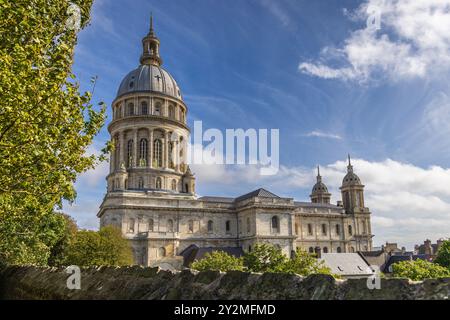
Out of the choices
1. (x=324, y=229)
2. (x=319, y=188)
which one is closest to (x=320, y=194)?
(x=319, y=188)

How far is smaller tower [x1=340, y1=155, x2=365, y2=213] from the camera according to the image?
84.6m

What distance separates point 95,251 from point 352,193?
207 feet

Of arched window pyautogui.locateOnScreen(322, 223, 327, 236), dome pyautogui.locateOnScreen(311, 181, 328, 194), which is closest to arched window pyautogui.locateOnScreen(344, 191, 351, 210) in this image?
arched window pyautogui.locateOnScreen(322, 223, 327, 236)

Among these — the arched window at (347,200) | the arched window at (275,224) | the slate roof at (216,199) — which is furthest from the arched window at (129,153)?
the arched window at (347,200)

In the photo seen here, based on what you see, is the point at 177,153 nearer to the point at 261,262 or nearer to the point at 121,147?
the point at 121,147

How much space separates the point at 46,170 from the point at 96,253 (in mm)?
31746

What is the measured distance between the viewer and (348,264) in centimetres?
5669

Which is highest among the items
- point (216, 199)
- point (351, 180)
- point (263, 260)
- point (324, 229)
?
point (351, 180)

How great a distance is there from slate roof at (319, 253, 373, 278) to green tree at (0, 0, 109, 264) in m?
49.2

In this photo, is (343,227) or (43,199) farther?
(343,227)

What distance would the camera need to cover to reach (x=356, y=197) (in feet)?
282
